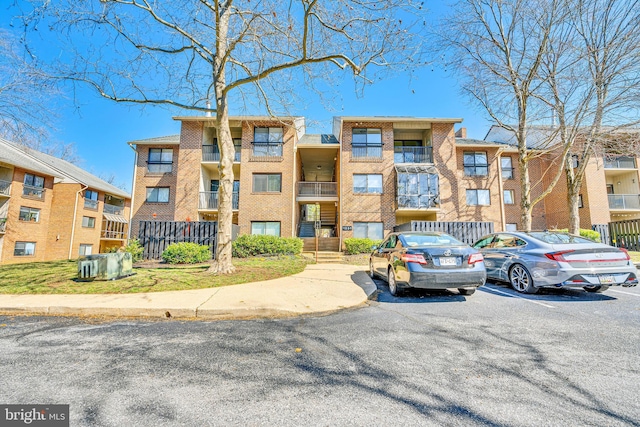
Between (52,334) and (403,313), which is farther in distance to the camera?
(403,313)

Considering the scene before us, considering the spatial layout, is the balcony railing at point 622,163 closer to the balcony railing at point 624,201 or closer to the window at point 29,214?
the balcony railing at point 624,201

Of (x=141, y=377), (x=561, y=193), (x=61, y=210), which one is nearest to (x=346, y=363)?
(x=141, y=377)

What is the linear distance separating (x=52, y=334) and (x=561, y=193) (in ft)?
97.4

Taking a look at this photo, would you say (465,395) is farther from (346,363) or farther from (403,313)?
(403,313)

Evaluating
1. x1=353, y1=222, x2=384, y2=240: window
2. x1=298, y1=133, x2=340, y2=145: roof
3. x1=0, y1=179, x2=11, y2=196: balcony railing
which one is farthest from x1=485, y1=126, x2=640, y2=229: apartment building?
x1=0, y1=179, x2=11, y2=196: balcony railing

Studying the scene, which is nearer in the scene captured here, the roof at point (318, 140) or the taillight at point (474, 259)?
the taillight at point (474, 259)

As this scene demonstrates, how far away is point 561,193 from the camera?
73.7ft

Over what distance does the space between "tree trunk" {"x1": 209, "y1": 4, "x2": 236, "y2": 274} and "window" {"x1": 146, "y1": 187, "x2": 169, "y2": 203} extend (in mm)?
14713

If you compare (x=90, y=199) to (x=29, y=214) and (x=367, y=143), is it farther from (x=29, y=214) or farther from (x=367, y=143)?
(x=367, y=143)

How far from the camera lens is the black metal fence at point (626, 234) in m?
17.3

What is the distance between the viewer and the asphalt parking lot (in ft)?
6.37

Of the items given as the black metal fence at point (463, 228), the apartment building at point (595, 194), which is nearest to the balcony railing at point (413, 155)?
Result: the black metal fence at point (463, 228)

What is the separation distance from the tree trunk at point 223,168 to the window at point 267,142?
34.5 feet

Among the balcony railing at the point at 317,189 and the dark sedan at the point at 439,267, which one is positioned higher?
the balcony railing at the point at 317,189
